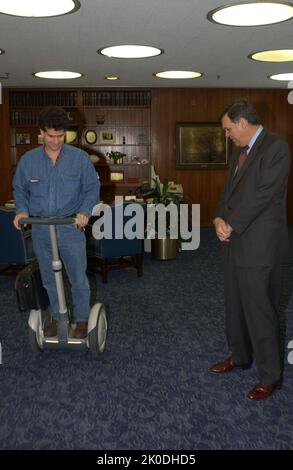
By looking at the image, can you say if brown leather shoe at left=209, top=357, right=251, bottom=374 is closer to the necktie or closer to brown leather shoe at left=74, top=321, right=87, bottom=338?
brown leather shoe at left=74, top=321, right=87, bottom=338

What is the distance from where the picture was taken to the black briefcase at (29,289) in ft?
9.77

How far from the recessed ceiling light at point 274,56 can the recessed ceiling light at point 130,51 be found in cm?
128

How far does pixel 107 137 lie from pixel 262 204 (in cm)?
699

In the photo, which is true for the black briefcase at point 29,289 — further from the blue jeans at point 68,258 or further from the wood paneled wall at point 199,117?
the wood paneled wall at point 199,117

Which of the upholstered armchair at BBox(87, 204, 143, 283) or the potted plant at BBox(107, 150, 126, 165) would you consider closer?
the upholstered armchair at BBox(87, 204, 143, 283)

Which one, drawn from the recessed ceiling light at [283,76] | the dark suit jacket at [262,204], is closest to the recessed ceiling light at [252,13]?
the dark suit jacket at [262,204]

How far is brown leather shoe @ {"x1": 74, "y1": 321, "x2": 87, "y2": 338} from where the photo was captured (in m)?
3.20

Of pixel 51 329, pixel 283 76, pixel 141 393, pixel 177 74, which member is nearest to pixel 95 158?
pixel 177 74

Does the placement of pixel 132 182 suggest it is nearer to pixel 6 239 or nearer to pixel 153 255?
pixel 153 255

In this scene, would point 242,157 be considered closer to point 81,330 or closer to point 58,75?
point 81,330

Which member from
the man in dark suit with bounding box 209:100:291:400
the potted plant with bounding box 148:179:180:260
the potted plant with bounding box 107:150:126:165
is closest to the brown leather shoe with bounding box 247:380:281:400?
the man in dark suit with bounding box 209:100:291:400

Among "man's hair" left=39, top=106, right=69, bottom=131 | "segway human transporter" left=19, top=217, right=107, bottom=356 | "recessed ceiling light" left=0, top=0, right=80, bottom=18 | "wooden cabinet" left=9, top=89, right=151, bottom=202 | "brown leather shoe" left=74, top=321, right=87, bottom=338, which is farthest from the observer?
"wooden cabinet" left=9, top=89, right=151, bottom=202

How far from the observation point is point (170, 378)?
2.98 meters

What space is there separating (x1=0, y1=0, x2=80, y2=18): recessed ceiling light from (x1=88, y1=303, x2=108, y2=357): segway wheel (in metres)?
2.46
